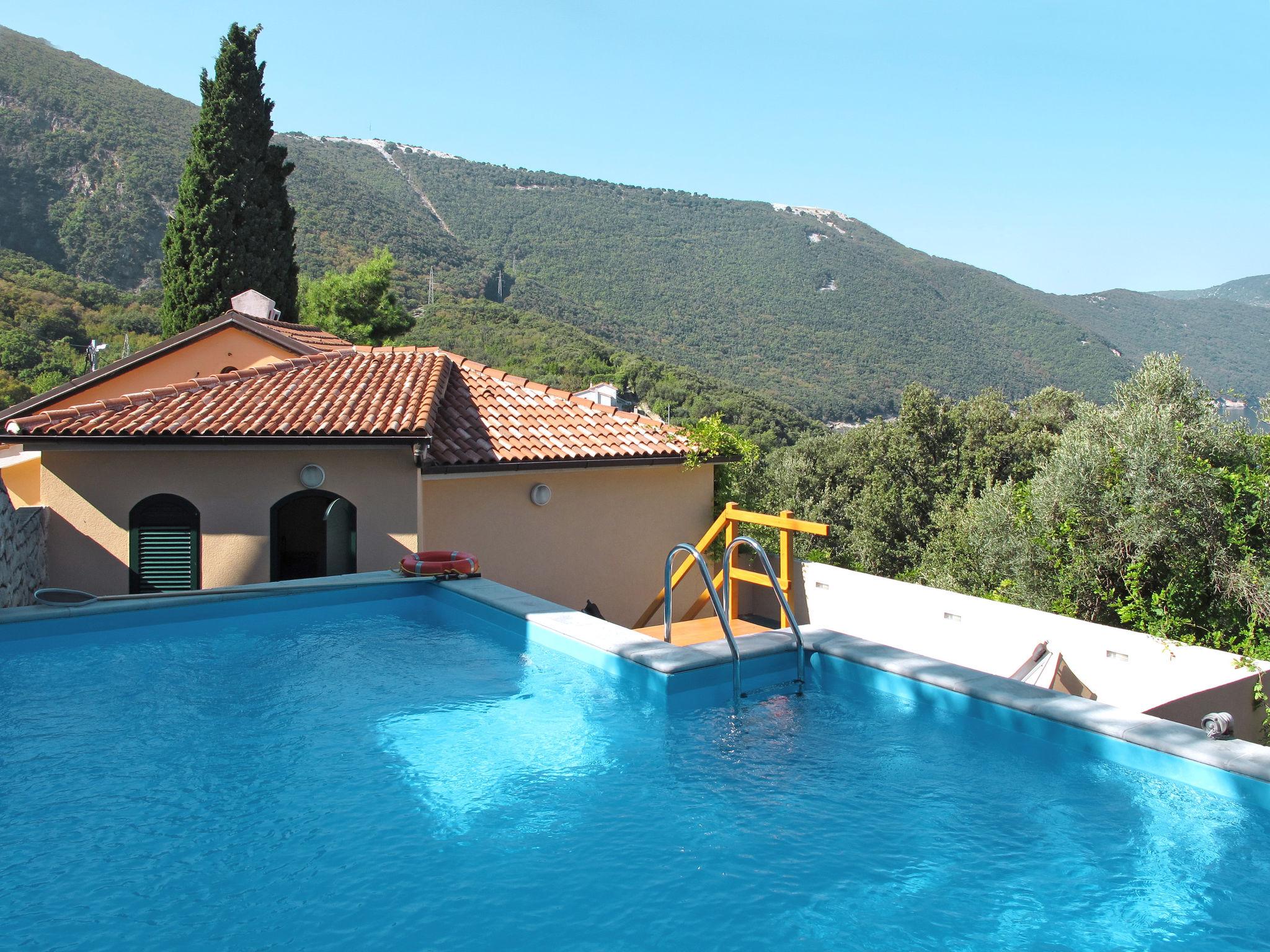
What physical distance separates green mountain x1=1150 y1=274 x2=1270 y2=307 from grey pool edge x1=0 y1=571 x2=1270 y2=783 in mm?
112364

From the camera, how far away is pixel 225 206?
22.8 meters

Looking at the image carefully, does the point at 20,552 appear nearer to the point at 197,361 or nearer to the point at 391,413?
the point at 391,413

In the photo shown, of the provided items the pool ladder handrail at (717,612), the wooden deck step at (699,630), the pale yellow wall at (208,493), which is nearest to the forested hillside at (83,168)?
the pale yellow wall at (208,493)

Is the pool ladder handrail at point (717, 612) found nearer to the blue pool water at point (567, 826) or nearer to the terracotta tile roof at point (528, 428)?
the blue pool water at point (567, 826)

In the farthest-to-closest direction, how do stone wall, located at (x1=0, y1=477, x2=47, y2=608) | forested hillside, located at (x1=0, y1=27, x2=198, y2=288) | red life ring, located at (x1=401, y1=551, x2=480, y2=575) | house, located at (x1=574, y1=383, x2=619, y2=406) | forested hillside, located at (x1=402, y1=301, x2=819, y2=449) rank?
forested hillside, located at (x1=0, y1=27, x2=198, y2=288)
forested hillside, located at (x1=402, y1=301, x2=819, y2=449)
house, located at (x1=574, y1=383, x2=619, y2=406)
red life ring, located at (x1=401, y1=551, x2=480, y2=575)
stone wall, located at (x1=0, y1=477, x2=47, y2=608)

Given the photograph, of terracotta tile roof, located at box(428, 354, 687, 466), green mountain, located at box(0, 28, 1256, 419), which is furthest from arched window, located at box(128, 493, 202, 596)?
green mountain, located at box(0, 28, 1256, 419)

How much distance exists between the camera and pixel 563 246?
228 feet

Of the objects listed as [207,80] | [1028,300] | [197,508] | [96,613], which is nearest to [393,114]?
[207,80]

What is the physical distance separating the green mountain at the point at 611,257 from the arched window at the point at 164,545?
1402 inches

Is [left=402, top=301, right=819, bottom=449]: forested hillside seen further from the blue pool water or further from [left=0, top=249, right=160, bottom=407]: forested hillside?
the blue pool water

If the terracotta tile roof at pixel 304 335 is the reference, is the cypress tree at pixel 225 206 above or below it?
above

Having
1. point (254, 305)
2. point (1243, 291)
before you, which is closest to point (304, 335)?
point (254, 305)

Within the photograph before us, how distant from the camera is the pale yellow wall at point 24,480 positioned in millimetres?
13047

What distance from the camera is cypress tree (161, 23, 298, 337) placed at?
2273 cm
